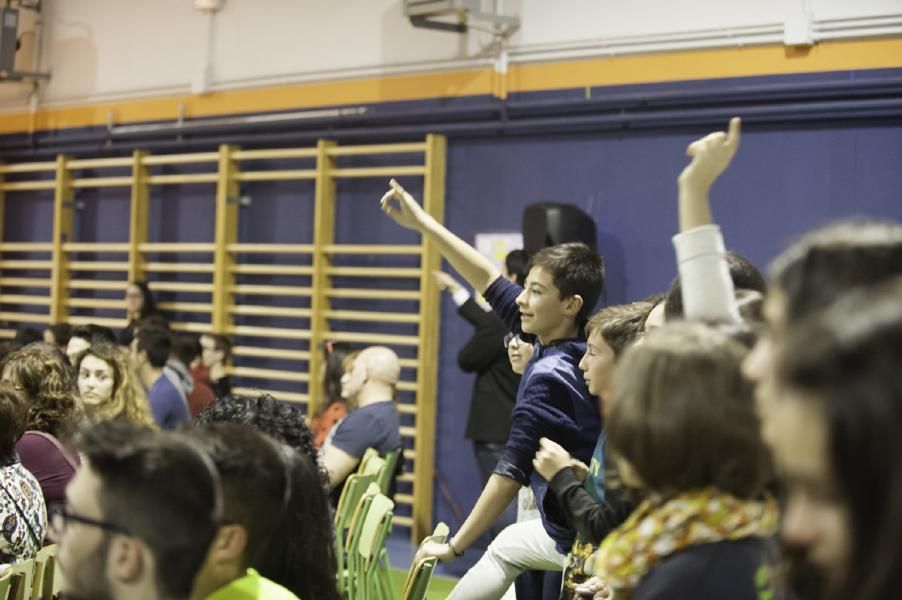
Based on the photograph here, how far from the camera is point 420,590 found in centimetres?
299

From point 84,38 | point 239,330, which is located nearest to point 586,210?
point 239,330

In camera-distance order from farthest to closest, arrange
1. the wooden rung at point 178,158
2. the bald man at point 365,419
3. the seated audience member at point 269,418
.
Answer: the wooden rung at point 178,158 → the bald man at point 365,419 → the seated audience member at point 269,418

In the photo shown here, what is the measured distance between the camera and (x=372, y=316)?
6.84m

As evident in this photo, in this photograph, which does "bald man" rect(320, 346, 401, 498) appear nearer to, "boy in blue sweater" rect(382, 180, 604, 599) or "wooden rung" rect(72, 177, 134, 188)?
"boy in blue sweater" rect(382, 180, 604, 599)

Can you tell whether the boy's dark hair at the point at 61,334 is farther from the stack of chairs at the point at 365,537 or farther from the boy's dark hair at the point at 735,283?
the boy's dark hair at the point at 735,283

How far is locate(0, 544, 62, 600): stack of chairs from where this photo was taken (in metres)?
2.92

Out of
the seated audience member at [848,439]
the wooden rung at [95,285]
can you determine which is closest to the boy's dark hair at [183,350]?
the wooden rung at [95,285]

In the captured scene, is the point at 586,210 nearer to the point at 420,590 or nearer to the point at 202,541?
the point at 420,590

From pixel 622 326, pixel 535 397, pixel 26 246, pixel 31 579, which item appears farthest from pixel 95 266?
pixel 622 326

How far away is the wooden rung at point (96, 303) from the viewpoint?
8156mm

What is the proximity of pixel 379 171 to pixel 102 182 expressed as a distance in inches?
107

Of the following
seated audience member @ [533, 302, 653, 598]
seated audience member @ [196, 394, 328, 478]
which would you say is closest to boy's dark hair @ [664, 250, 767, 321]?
seated audience member @ [533, 302, 653, 598]

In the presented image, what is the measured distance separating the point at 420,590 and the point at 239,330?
4.71 meters

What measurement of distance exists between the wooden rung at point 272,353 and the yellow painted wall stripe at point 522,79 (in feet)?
5.51
